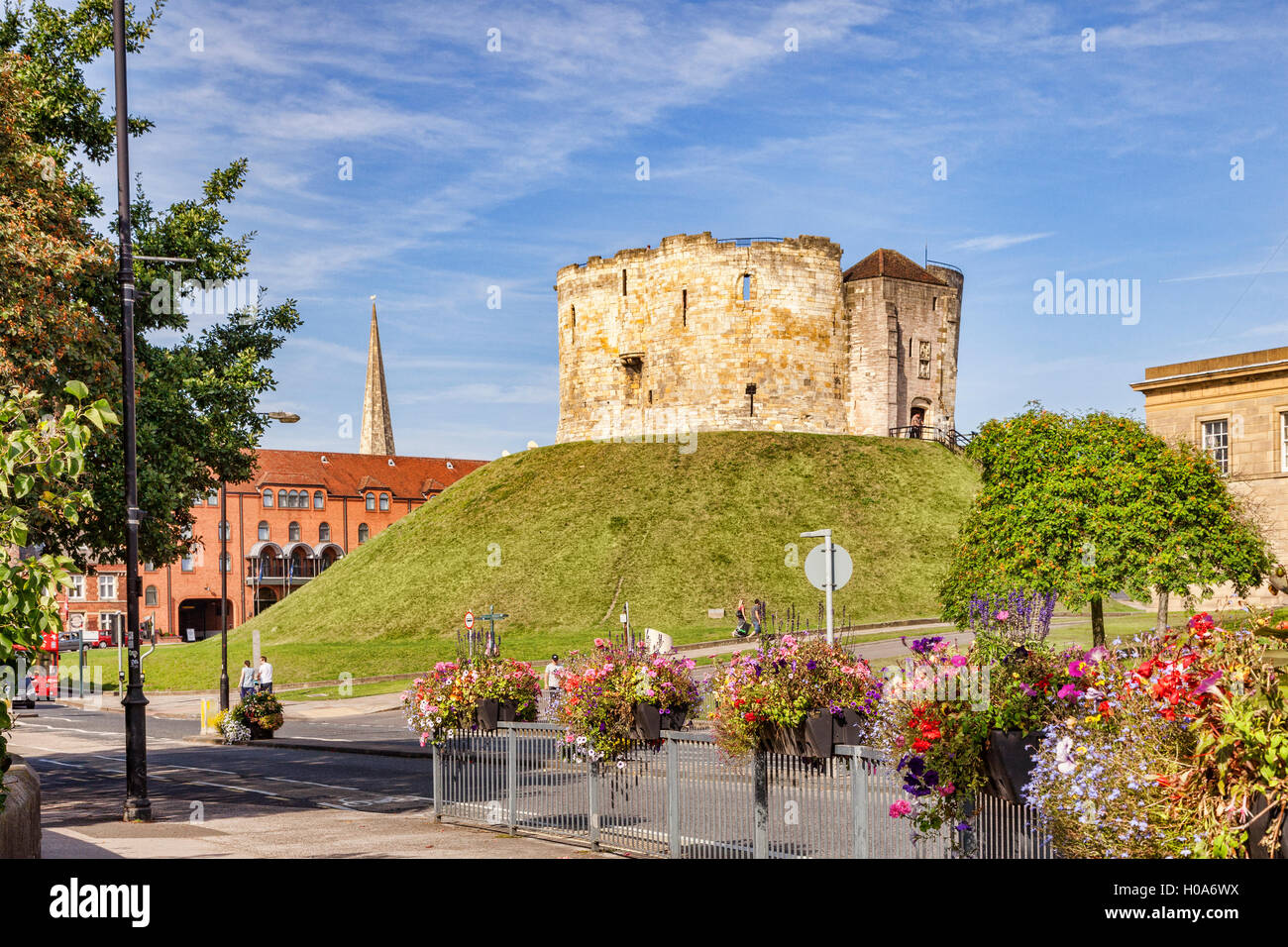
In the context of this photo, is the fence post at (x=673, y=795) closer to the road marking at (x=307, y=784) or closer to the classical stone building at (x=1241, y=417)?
→ the road marking at (x=307, y=784)

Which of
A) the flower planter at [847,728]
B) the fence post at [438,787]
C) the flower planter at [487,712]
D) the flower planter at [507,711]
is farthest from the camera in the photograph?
the fence post at [438,787]

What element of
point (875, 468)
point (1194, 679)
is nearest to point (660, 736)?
point (1194, 679)

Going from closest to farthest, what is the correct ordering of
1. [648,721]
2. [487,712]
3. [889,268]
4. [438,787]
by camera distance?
[648,721] → [487,712] → [438,787] → [889,268]

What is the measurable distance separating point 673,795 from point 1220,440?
46782 mm

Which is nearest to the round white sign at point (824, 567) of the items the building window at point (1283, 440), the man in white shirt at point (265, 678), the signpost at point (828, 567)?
the signpost at point (828, 567)

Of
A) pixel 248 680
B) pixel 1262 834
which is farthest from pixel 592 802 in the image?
pixel 248 680

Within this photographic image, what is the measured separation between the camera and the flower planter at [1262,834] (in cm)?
526

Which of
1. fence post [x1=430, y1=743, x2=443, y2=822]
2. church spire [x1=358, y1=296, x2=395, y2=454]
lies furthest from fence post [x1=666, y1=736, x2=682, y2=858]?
church spire [x1=358, y1=296, x2=395, y2=454]

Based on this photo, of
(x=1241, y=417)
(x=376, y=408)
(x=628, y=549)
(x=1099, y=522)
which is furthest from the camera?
(x=376, y=408)

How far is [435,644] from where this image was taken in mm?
56281

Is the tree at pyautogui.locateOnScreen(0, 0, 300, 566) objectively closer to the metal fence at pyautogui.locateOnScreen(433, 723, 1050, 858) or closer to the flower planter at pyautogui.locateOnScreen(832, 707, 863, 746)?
the metal fence at pyautogui.locateOnScreen(433, 723, 1050, 858)

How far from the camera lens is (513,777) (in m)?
13.9

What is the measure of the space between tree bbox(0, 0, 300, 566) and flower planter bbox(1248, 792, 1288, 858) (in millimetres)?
14214

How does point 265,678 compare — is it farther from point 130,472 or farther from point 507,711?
point 507,711
